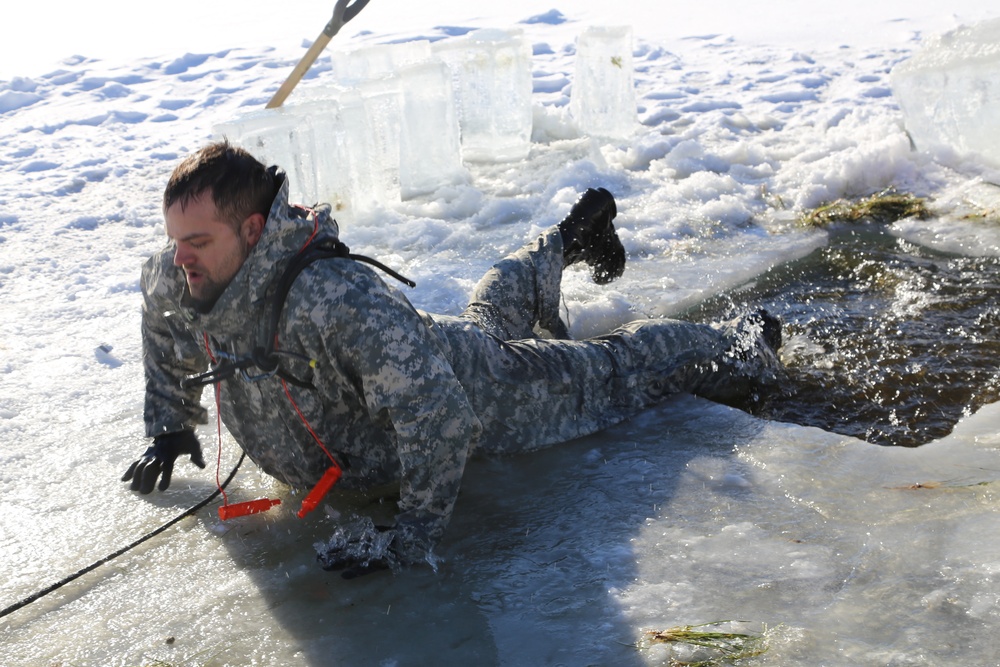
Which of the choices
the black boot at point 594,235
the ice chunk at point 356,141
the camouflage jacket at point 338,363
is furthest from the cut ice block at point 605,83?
the camouflage jacket at point 338,363

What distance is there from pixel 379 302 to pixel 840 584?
138cm

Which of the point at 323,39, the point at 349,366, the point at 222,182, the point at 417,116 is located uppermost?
the point at 323,39

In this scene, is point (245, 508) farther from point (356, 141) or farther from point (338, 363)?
point (356, 141)

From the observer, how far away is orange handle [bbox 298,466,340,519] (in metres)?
2.73

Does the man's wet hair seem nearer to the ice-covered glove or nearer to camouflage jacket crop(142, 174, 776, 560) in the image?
camouflage jacket crop(142, 174, 776, 560)

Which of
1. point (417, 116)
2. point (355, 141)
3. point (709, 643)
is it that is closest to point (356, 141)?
point (355, 141)

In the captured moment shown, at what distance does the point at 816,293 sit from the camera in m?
4.56

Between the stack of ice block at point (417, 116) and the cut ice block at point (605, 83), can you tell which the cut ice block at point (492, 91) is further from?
the cut ice block at point (605, 83)

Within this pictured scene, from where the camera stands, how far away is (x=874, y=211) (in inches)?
215

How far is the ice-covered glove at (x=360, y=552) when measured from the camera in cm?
253

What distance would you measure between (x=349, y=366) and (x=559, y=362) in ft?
2.93

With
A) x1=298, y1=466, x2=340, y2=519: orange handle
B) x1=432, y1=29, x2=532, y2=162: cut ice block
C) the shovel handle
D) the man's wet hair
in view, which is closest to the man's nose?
the man's wet hair

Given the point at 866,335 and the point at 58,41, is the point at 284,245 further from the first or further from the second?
the point at 58,41

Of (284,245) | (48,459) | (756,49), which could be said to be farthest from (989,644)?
(756,49)
